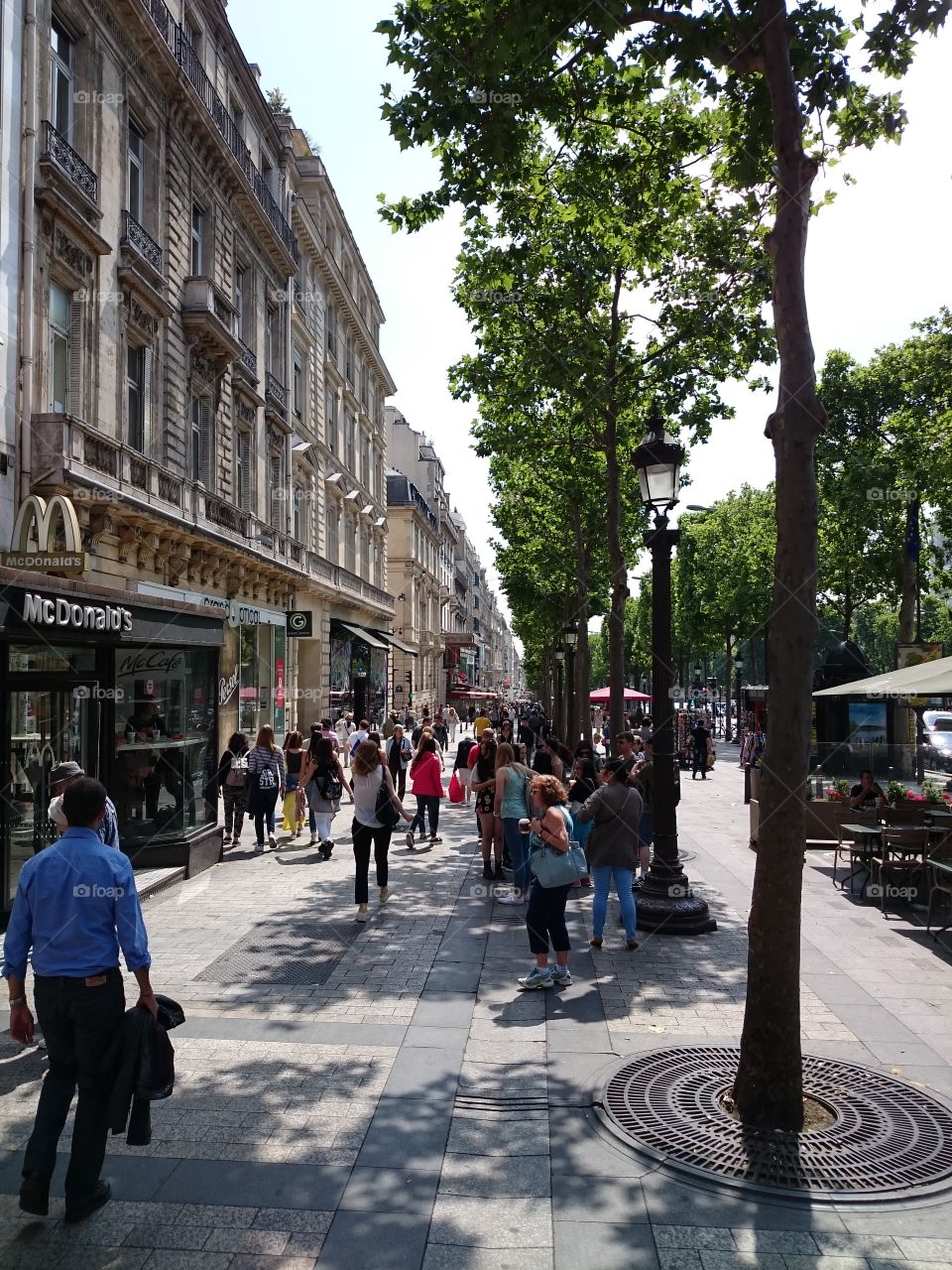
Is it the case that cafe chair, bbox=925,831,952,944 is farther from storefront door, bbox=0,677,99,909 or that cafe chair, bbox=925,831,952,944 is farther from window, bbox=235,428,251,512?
window, bbox=235,428,251,512

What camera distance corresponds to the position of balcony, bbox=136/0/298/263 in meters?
16.7

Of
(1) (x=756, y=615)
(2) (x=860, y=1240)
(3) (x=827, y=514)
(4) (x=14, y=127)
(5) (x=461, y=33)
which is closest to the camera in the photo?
(2) (x=860, y=1240)

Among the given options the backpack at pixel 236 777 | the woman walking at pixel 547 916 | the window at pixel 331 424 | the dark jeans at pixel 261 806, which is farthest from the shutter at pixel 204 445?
the woman walking at pixel 547 916

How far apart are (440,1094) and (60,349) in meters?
12.7

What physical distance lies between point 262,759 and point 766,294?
9.67 metres

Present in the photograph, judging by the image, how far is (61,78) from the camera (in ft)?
45.5

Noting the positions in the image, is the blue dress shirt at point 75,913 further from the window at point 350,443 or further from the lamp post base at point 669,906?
the window at point 350,443

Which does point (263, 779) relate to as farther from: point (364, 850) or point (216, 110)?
point (216, 110)

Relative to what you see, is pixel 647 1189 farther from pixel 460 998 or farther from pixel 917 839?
pixel 917 839

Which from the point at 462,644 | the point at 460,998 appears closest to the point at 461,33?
the point at 460,998

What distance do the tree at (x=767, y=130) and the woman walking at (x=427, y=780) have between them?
6.73m

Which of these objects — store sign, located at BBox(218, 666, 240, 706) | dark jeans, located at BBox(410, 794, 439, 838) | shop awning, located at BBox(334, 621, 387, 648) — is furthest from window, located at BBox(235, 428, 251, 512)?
dark jeans, located at BBox(410, 794, 439, 838)

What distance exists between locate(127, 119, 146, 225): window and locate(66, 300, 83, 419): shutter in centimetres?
334

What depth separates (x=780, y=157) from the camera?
492cm
